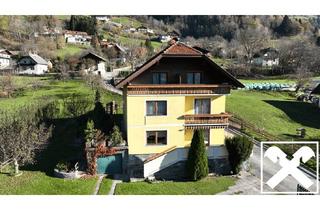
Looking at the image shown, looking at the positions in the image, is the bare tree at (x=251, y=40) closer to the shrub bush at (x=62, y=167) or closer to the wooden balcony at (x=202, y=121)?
the wooden balcony at (x=202, y=121)

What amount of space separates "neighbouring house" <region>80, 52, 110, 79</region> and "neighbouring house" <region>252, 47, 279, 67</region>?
3238 cm

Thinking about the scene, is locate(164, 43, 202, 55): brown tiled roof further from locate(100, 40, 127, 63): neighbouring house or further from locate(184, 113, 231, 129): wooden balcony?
locate(100, 40, 127, 63): neighbouring house

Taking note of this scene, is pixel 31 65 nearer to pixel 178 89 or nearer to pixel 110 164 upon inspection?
pixel 110 164

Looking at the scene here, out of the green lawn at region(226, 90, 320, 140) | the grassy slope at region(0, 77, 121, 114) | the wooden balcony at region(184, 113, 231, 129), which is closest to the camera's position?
the wooden balcony at region(184, 113, 231, 129)

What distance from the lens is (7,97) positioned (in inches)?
1716

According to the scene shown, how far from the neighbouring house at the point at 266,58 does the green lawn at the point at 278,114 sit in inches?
1313

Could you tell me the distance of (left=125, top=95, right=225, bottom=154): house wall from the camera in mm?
22422

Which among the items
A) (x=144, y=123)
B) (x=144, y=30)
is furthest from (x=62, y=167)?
(x=144, y=30)

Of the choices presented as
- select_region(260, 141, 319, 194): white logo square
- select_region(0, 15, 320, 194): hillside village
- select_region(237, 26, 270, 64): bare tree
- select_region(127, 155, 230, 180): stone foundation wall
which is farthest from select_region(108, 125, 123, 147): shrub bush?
select_region(237, 26, 270, 64): bare tree

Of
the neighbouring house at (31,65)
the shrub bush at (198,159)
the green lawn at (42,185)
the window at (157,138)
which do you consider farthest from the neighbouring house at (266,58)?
the green lawn at (42,185)

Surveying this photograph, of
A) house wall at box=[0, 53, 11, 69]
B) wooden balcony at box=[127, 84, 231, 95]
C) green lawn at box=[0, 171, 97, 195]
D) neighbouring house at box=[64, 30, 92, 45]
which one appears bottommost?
green lawn at box=[0, 171, 97, 195]

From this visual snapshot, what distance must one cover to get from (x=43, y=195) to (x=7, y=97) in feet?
91.2

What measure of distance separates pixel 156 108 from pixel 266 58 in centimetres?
6340

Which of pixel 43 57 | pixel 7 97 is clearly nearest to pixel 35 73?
A: pixel 43 57
